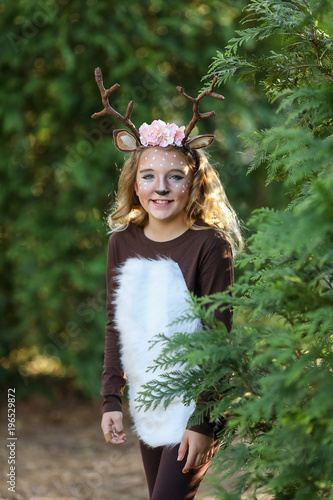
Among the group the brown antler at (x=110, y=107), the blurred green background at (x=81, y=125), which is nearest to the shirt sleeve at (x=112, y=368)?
the brown antler at (x=110, y=107)

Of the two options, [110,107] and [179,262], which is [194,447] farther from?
[110,107]

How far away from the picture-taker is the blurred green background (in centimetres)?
483

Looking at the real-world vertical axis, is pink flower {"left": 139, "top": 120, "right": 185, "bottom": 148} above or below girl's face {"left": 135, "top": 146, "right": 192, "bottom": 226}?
above

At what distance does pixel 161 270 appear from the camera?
2.42 m

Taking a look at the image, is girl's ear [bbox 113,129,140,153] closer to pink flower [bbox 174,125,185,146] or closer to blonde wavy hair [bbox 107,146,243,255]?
blonde wavy hair [bbox 107,146,243,255]

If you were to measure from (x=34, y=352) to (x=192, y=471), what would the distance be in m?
3.65

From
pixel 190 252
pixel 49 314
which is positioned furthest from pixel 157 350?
pixel 49 314

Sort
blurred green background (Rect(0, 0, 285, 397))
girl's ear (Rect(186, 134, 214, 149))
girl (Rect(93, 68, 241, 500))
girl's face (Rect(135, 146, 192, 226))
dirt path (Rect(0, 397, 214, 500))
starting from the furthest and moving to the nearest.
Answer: blurred green background (Rect(0, 0, 285, 397))
dirt path (Rect(0, 397, 214, 500))
girl's ear (Rect(186, 134, 214, 149))
girl's face (Rect(135, 146, 192, 226))
girl (Rect(93, 68, 241, 500))

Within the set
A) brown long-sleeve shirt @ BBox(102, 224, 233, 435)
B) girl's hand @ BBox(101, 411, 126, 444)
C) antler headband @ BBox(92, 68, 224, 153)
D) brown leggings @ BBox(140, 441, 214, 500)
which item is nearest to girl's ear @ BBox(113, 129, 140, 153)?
antler headband @ BBox(92, 68, 224, 153)

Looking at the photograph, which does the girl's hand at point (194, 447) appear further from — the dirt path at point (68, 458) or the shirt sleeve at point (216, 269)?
the dirt path at point (68, 458)

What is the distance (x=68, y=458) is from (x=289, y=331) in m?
3.53

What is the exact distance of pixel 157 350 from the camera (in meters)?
2.36

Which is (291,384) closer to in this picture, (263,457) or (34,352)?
(263,457)

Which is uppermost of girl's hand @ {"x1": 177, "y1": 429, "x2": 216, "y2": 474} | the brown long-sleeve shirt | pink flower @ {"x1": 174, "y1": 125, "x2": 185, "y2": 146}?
pink flower @ {"x1": 174, "y1": 125, "x2": 185, "y2": 146}
